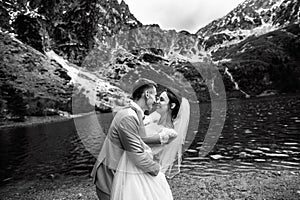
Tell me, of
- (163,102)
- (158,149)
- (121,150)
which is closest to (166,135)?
(158,149)

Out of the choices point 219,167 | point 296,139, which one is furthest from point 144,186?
point 296,139

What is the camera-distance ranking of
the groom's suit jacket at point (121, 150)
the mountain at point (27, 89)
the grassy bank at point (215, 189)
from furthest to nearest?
the mountain at point (27, 89)
the grassy bank at point (215, 189)
the groom's suit jacket at point (121, 150)

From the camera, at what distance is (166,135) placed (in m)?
4.98

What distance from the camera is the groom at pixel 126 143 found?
464 cm

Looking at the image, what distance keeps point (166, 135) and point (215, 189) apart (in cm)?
1033

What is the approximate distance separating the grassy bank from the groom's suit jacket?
28.5 feet

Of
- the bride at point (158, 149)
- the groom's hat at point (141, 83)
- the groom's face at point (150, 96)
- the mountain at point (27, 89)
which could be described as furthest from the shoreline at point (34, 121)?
the groom's face at point (150, 96)

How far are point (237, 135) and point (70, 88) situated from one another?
165 metres

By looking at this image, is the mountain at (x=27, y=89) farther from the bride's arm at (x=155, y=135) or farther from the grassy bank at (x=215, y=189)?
the bride's arm at (x=155, y=135)

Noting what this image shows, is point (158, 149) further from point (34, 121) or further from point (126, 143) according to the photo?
point (34, 121)

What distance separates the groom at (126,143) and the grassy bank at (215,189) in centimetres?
867

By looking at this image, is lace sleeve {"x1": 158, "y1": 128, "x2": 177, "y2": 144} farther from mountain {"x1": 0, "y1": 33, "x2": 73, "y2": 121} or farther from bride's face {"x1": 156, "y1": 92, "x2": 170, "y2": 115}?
mountain {"x1": 0, "y1": 33, "x2": 73, "y2": 121}

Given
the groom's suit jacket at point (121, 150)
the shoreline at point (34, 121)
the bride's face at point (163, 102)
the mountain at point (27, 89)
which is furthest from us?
the mountain at point (27, 89)

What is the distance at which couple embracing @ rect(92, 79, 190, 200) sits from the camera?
4703mm
